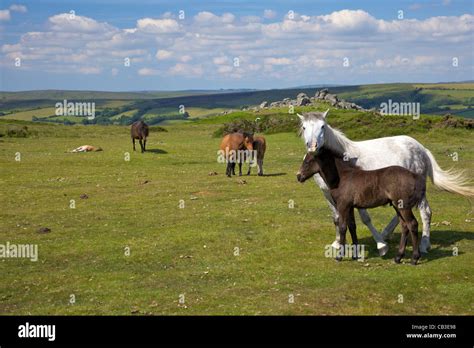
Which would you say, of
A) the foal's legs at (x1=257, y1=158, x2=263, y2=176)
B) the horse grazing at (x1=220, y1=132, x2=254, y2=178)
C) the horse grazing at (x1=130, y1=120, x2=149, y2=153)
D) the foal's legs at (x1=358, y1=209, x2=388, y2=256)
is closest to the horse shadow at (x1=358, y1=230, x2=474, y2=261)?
the foal's legs at (x1=358, y1=209, x2=388, y2=256)

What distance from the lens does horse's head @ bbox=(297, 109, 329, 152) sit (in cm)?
1378

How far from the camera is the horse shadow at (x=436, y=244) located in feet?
50.6

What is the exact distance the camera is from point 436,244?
16562mm

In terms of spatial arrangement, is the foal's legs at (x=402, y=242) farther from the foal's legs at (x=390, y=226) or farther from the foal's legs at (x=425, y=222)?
the foal's legs at (x=390, y=226)

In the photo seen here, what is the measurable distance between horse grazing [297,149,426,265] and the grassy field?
116 cm

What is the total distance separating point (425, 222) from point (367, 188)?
2685 millimetres

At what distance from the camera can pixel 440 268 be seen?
45.9 feet

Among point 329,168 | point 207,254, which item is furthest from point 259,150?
point 329,168

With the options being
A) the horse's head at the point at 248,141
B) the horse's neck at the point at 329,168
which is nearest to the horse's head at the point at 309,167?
the horse's neck at the point at 329,168

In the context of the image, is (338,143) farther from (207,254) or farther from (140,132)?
(140,132)

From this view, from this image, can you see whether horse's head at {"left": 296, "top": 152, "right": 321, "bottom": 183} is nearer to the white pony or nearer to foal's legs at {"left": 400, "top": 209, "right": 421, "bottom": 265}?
the white pony

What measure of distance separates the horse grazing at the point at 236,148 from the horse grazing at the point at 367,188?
17.8m
